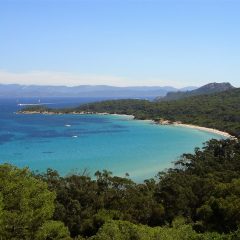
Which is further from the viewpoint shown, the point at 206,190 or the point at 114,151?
the point at 114,151

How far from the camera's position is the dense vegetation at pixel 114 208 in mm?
17219

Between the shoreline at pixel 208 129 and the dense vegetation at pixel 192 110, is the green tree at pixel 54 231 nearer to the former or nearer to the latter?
the shoreline at pixel 208 129

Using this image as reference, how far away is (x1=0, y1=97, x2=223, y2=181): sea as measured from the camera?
5841 centimetres

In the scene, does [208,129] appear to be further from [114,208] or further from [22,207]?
[22,207]

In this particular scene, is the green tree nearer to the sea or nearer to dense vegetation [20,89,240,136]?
the sea

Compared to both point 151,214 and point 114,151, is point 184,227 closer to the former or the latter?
point 151,214

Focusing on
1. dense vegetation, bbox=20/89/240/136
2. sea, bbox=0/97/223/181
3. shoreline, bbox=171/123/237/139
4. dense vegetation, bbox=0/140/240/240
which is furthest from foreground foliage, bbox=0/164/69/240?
dense vegetation, bbox=20/89/240/136

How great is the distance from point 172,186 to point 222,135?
6419 cm

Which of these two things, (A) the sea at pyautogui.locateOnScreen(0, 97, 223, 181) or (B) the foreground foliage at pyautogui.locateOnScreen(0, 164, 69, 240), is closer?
(B) the foreground foliage at pyautogui.locateOnScreen(0, 164, 69, 240)

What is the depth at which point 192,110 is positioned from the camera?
138500mm

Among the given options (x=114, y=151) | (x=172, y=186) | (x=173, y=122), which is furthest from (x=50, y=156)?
(x=173, y=122)

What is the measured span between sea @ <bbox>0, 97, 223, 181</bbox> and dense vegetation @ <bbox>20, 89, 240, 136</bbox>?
33.8 feet

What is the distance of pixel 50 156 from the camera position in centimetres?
6850

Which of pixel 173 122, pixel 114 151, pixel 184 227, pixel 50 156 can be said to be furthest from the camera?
pixel 173 122
